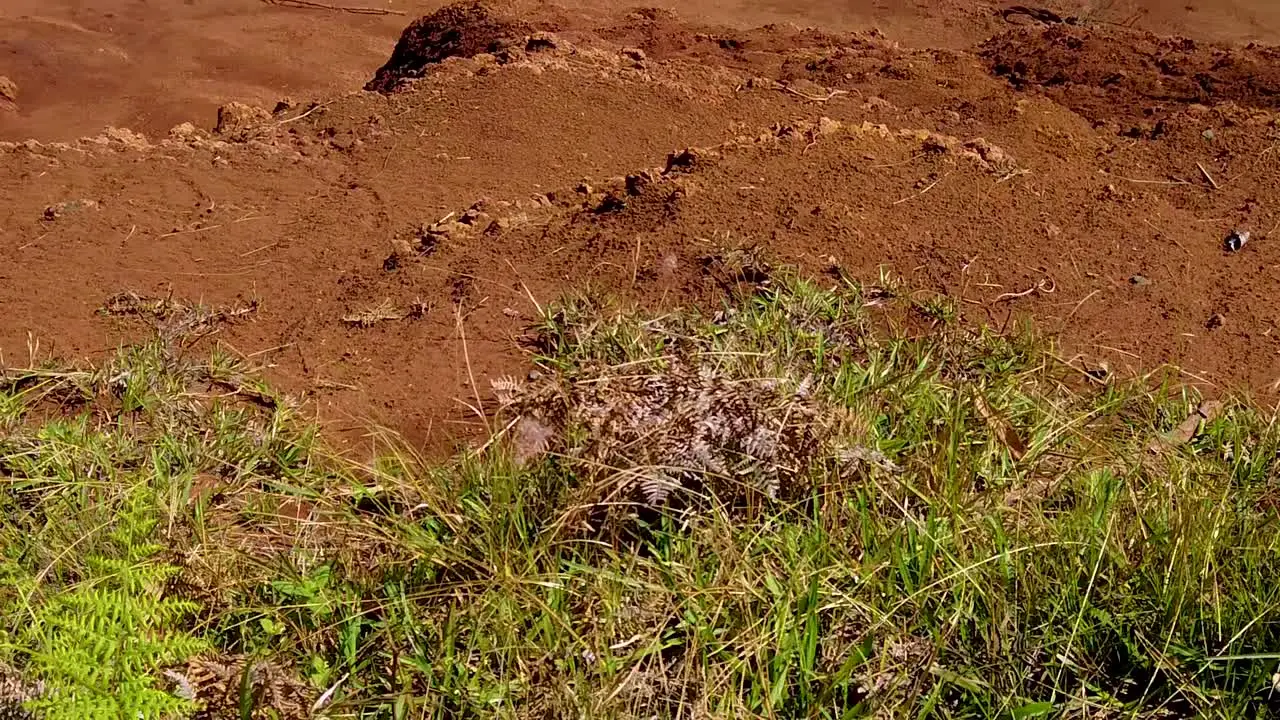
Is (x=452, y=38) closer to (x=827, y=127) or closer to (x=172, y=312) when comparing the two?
(x=827, y=127)

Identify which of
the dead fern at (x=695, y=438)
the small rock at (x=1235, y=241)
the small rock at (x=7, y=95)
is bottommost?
the small rock at (x=7, y=95)

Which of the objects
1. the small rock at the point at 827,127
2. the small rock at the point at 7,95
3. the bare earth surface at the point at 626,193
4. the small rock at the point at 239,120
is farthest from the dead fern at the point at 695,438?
the small rock at the point at 7,95

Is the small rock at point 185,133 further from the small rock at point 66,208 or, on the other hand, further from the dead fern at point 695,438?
the dead fern at point 695,438

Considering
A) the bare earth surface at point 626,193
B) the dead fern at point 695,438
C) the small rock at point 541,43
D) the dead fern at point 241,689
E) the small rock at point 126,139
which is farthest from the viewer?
the small rock at point 541,43

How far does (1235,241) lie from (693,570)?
2.64m

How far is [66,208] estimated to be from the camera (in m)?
4.51

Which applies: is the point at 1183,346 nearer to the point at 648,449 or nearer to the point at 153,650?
the point at 648,449

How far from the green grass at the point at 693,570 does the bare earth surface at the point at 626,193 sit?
572 mm

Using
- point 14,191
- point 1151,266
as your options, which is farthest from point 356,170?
point 1151,266

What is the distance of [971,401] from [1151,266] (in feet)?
4.52

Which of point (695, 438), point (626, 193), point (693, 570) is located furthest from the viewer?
point (626, 193)

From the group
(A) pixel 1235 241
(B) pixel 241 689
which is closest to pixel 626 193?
(A) pixel 1235 241

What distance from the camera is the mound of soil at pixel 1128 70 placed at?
17.3 feet

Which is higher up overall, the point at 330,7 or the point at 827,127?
the point at 827,127
